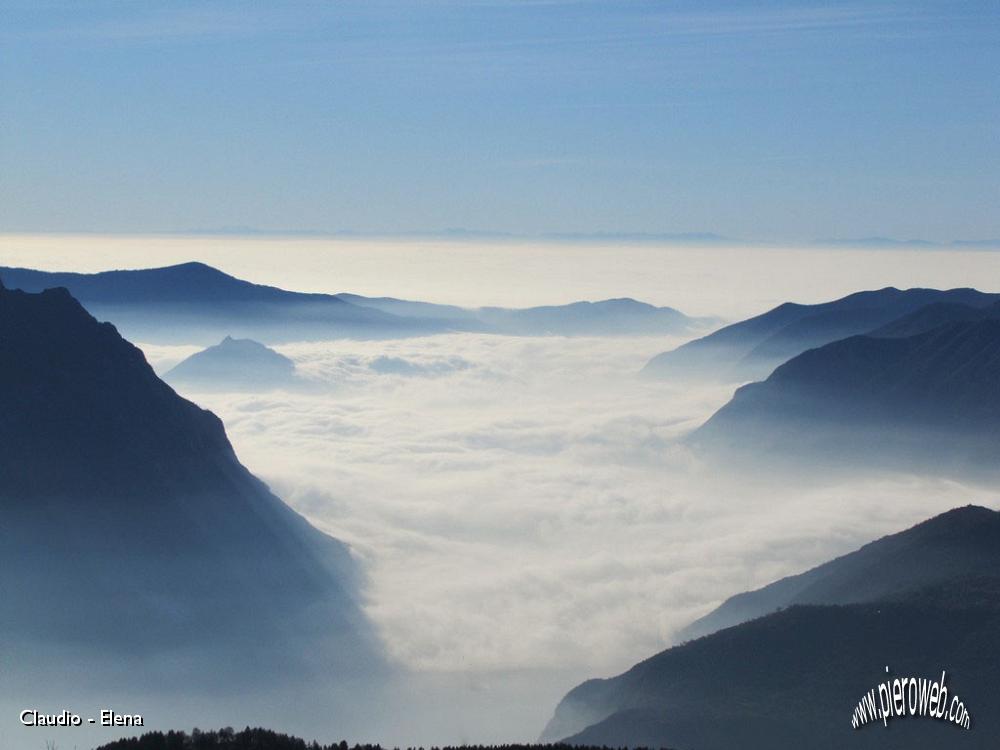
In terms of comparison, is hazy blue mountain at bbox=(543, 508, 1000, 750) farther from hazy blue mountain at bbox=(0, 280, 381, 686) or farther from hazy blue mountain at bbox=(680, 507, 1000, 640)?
hazy blue mountain at bbox=(0, 280, 381, 686)

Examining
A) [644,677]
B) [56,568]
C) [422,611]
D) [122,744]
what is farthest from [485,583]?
[122,744]

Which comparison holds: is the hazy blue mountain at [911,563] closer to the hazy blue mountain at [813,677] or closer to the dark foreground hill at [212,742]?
the hazy blue mountain at [813,677]

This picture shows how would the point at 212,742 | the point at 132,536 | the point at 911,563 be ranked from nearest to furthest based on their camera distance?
the point at 212,742 → the point at 911,563 → the point at 132,536

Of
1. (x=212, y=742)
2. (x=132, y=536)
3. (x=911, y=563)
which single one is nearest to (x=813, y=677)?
(x=911, y=563)

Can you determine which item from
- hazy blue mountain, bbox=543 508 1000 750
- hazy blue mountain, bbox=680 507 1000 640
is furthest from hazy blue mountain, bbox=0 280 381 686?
hazy blue mountain, bbox=680 507 1000 640

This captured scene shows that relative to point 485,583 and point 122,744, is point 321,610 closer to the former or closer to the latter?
point 485,583

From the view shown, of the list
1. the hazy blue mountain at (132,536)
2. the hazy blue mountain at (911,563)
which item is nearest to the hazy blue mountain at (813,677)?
the hazy blue mountain at (911,563)

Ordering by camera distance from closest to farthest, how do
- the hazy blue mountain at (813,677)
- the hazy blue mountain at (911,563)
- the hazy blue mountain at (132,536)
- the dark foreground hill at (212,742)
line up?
the dark foreground hill at (212,742), the hazy blue mountain at (813,677), the hazy blue mountain at (911,563), the hazy blue mountain at (132,536)

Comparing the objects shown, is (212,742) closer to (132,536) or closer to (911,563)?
(911,563)
